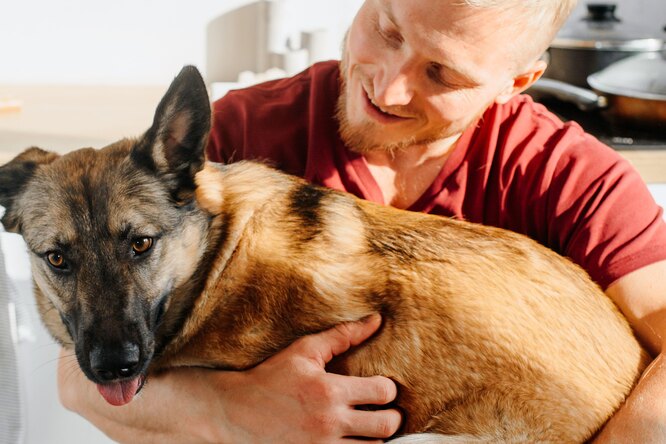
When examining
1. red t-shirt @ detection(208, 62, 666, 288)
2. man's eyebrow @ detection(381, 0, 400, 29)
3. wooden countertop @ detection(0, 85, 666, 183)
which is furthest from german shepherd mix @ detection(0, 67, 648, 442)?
wooden countertop @ detection(0, 85, 666, 183)

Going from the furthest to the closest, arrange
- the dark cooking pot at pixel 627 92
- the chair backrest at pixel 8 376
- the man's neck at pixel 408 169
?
the dark cooking pot at pixel 627 92 → the chair backrest at pixel 8 376 → the man's neck at pixel 408 169

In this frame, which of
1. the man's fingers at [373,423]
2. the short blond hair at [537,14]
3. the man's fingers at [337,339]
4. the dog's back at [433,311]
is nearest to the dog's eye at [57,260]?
the dog's back at [433,311]

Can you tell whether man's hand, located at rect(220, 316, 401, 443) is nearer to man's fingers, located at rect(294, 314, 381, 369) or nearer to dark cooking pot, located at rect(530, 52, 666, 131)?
man's fingers, located at rect(294, 314, 381, 369)

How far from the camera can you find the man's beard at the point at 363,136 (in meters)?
1.46

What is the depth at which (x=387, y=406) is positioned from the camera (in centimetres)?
125

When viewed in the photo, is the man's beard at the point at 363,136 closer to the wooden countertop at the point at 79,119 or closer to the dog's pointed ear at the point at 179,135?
the dog's pointed ear at the point at 179,135

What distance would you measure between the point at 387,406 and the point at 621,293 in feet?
1.58

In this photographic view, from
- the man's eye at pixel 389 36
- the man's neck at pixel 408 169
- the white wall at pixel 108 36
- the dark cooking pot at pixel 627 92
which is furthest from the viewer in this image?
the white wall at pixel 108 36

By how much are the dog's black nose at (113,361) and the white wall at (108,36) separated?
2.02 meters

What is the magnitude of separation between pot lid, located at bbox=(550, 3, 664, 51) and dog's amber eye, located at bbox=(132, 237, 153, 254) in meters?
1.87

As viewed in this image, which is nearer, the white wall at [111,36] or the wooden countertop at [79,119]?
the wooden countertop at [79,119]

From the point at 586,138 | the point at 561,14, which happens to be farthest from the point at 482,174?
the point at 561,14

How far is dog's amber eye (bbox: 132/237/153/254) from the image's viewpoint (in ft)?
3.98

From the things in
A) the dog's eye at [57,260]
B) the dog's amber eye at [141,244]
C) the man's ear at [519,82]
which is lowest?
the dog's eye at [57,260]
